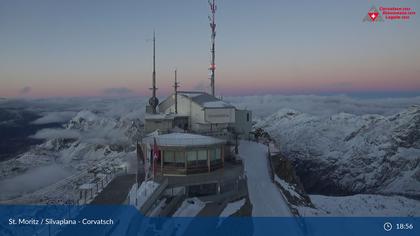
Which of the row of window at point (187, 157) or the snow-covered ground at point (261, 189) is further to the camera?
the row of window at point (187, 157)

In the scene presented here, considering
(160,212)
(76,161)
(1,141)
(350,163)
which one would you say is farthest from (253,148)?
(350,163)

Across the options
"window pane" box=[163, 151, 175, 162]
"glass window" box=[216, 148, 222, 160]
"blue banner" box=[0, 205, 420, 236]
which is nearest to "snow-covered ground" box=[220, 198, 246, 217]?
"blue banner" box=[0, 205, 420, 236]

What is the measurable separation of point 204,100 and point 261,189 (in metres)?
15.9

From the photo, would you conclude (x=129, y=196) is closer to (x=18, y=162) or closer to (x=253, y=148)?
(x=253, y=148)

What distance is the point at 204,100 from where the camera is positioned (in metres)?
43.6

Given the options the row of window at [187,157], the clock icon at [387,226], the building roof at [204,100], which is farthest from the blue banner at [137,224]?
the building roof at [204,100]

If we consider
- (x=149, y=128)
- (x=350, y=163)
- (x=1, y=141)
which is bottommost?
(x=350, y=163)

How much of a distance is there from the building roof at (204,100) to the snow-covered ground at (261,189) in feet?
19.0

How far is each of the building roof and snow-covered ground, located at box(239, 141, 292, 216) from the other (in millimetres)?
5792

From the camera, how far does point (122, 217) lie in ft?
62.9

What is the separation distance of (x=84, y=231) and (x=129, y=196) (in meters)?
5.34

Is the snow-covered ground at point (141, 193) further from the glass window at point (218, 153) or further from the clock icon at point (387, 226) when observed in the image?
the clock icon at point (387, 226)

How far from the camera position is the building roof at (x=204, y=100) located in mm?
41581

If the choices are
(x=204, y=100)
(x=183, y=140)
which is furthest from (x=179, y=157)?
(x=204, y=100)
